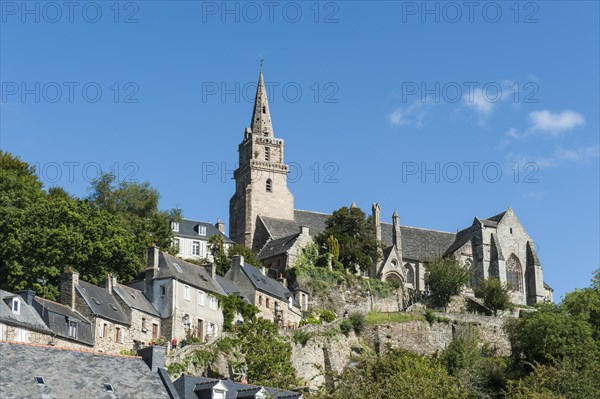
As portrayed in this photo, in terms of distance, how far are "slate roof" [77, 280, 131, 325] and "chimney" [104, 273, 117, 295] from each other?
266 mm

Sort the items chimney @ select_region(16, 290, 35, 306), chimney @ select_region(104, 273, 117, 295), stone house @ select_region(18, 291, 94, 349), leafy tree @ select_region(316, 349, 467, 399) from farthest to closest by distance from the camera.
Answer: chimney @ select_region(104, 273, 117, 295) < chimney @ select_region(16, 290, 35, 306) < stone house @ select_region(18, 291, 94, 349) < leafy tree @ select_region(316, 349, 467, 399)

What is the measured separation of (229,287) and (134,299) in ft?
37.1

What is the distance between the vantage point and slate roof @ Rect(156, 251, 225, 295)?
67.9 m

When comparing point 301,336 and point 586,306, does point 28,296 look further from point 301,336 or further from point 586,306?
point 586,306

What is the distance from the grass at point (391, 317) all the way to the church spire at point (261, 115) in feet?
104

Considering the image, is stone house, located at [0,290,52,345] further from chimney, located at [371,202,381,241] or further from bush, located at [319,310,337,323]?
chimney, located at [371,202,381,241]

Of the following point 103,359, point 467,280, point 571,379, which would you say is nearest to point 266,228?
point 467,280

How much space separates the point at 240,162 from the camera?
106125 mm

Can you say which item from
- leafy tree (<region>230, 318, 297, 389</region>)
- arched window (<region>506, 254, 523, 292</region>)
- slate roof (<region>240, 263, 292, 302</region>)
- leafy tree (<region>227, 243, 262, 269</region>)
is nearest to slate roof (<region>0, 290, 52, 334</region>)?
leafy tree (<region>230, 318, 297, 389</region>)

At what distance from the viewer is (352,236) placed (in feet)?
304

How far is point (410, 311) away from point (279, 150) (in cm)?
2904

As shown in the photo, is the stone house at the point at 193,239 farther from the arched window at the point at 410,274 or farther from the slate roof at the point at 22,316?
the slate roof at the point at 22,316

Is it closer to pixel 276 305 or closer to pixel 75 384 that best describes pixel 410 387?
pixel 75 384

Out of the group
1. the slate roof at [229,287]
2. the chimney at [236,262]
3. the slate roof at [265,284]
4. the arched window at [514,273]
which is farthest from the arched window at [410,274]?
the slate roof at [229,287]
